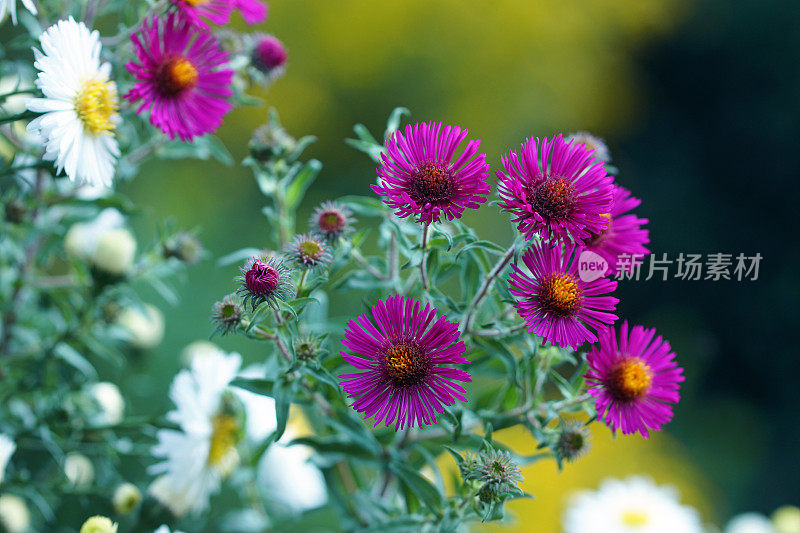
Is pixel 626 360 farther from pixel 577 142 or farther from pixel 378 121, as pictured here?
pixel 378 121

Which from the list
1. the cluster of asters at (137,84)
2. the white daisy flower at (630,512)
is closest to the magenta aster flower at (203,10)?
the cluster of asters at (137,84)

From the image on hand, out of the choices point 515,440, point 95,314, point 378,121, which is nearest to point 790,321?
point 515,440

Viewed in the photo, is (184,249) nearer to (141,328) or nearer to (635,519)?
(141,328)

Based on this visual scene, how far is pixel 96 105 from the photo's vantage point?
1.52 ft

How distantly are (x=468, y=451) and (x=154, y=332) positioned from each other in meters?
0.43

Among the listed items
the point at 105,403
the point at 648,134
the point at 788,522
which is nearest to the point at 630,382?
the point at 105,403

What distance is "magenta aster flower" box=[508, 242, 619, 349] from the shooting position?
0.38 meters

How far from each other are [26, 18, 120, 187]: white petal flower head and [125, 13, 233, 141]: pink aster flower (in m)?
0.02

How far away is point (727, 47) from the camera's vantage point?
72.7 inches

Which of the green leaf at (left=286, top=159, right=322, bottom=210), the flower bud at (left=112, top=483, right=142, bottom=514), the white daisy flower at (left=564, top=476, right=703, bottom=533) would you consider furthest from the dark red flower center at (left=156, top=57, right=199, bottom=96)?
the white daisy flower at (left=564, top=476, right=703, bottom=533)

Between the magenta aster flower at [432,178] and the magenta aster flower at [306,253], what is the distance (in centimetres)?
5

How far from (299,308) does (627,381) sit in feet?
0.66

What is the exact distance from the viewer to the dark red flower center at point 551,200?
0.37 metres

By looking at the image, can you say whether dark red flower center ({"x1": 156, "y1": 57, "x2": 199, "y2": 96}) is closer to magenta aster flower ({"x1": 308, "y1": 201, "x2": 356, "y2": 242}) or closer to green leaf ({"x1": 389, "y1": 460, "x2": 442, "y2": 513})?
magenta aster flower ({"x1": 308, "y1": 201, "x2": 356, "y2": 242})
